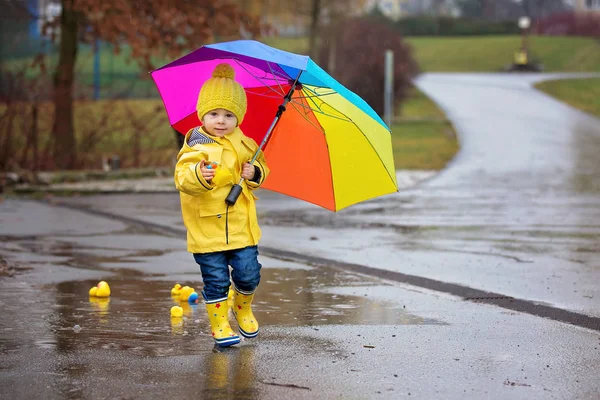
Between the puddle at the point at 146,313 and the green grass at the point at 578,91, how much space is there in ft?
106

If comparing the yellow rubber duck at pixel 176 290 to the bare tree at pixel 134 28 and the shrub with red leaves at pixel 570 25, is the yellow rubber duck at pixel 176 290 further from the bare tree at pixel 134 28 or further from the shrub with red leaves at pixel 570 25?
the shrub with red leaves at pixel 570 25

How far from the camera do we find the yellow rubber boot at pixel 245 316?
6.70 m

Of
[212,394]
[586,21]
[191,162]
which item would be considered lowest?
[212,394]

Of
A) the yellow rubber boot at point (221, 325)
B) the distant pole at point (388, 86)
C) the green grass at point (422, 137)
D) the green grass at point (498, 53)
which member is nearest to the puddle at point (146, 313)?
the yellow rubber boot at point (221, 325)

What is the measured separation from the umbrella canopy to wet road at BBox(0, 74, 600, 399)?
0.91 metres

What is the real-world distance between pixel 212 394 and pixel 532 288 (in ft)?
13.7

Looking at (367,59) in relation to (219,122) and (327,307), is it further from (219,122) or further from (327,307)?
(219,122)

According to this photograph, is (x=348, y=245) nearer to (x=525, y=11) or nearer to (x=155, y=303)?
(x=155, y=303)

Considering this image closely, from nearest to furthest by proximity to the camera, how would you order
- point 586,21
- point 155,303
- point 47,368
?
point 47,368
point 155,303
point 586,21

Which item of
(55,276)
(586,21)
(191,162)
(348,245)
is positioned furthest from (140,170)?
(586,21)

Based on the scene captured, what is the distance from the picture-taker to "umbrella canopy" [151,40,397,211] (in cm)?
714

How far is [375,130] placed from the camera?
23.9 feet

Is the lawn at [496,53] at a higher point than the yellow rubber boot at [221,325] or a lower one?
higher

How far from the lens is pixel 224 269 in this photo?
656 cm
